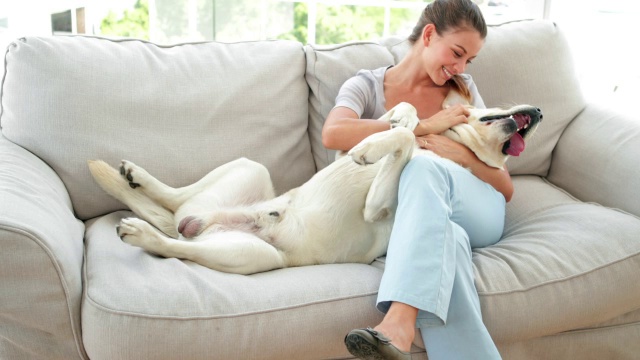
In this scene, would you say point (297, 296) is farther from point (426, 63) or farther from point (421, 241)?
point (426, 63)

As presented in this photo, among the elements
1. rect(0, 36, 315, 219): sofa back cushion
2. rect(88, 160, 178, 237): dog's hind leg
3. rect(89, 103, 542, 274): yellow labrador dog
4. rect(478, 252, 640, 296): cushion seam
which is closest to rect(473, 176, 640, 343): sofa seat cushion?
rect(478, 252, 640, 296): cushion seam

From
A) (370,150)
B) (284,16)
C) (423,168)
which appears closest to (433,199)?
(423,168)

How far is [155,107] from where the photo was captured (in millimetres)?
2273

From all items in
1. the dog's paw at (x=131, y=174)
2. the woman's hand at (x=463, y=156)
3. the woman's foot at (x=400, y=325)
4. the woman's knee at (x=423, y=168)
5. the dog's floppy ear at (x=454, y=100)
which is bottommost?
the woman's foot at (x=400, y=325)

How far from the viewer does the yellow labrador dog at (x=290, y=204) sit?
1862 mm

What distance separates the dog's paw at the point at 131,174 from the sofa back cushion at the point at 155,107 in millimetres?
69

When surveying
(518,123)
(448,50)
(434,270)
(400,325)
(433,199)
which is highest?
(448,50)

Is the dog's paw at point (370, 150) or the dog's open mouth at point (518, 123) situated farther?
the dog's open mouth at point (518, 123)

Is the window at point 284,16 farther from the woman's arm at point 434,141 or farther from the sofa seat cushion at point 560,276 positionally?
the sofa seat cushion at point 560,276

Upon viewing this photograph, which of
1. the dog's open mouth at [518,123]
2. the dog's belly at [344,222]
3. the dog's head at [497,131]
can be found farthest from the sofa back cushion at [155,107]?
the dog's open mouth at [518,123]

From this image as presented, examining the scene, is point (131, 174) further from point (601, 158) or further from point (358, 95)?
point (601, 158)

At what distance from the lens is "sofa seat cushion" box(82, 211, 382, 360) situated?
1.60 meters

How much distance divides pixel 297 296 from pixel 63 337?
57 cm

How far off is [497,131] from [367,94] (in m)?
0.46
